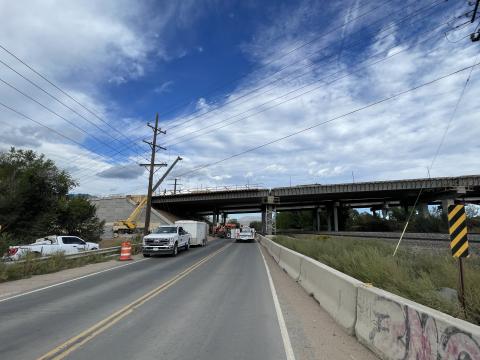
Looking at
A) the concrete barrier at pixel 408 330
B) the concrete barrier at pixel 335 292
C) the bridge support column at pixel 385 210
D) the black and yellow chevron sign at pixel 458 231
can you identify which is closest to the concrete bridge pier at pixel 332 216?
the bridge support column at pixel 385 210

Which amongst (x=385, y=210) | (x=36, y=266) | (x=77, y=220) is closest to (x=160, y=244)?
(x=36, y=266)

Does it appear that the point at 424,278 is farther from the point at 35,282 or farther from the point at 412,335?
the point at 35,282

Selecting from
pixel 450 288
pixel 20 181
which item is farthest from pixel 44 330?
pixel 20 181

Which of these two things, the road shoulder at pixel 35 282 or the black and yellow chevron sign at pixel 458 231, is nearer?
the black and yellow chevron sign at pixel 458 231

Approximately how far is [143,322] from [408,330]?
4.83 m

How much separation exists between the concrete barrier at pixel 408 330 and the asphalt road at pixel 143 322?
140 cm

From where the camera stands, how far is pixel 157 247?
24219mm

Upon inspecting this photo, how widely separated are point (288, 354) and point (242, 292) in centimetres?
559

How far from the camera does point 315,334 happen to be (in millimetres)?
6543

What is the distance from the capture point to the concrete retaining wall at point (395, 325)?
12.1 feet

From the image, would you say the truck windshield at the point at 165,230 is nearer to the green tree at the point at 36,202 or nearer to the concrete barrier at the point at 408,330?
the green tree at the point at 36,202

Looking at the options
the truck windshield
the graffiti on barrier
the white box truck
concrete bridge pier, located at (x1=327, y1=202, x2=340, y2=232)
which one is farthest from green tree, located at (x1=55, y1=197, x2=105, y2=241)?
concrete bridge pier, located at (x1=327, y1=202, x2=340, y2=232)

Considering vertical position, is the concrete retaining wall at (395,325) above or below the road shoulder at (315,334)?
above

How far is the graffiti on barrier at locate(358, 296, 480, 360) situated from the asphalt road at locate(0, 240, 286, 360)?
1.46 m
